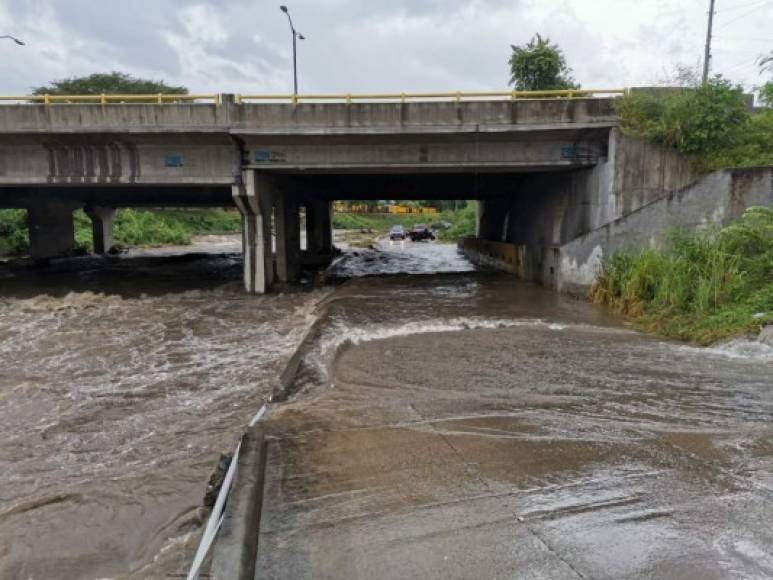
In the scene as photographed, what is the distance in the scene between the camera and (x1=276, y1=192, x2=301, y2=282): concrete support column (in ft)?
70.2

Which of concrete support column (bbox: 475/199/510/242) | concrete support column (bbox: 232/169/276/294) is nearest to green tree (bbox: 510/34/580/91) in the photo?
concrete support column (bbox: 475/199/510/242)

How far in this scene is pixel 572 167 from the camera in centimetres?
1753

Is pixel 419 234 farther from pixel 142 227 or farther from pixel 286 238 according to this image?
pixel 286 238

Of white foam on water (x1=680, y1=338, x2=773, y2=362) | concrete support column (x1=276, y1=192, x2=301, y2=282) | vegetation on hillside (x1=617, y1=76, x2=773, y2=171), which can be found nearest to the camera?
white foam on water (x1=680, y1=338, x2=773, y2=362)

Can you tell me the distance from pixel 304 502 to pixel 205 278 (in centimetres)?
2172

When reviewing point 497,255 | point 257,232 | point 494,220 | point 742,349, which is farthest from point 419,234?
point 742,349

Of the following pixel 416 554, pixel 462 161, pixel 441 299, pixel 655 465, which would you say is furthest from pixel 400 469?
pixel 462 161

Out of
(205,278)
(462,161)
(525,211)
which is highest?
(462,161)

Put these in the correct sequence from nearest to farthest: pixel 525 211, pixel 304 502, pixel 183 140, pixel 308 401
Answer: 1. pixel 304 502
2. pixel 308 401
3. pixel 183 140
4. pixel 525 211

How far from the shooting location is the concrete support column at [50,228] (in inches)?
1167

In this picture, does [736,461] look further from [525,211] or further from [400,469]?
[525,211]

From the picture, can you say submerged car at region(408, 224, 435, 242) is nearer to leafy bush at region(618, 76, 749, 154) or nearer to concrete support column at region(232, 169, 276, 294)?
concrete support column at region(232, 169, 276, 294)

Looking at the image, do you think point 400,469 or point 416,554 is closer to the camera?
point 416,554

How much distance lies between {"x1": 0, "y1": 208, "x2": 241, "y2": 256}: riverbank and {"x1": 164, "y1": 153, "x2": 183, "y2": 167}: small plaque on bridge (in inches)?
867
